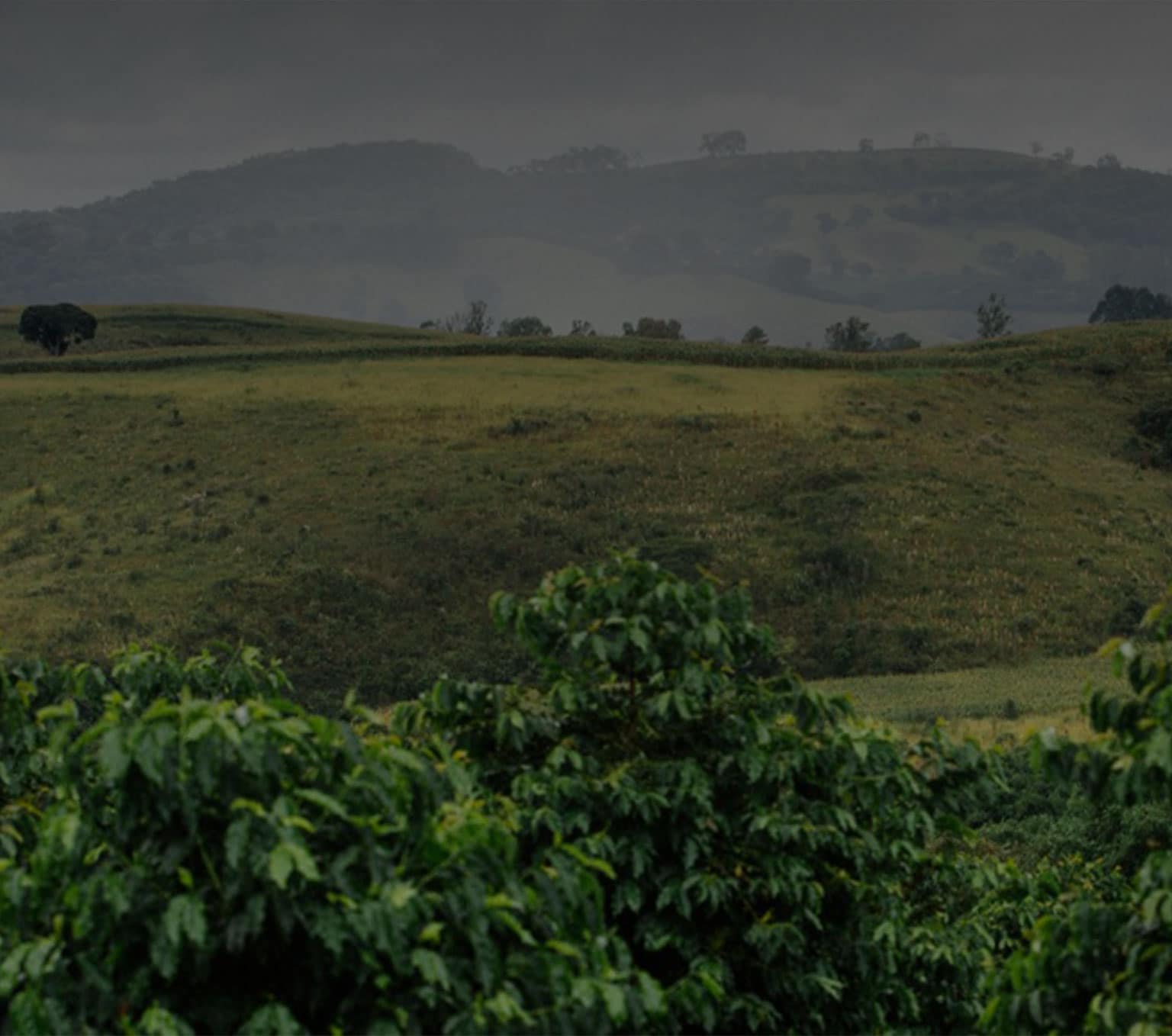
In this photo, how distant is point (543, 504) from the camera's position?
74562 millimetres

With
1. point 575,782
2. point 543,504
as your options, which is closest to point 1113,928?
point 575,782

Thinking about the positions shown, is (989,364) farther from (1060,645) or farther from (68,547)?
(68,547)

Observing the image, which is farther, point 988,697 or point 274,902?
point 988,697

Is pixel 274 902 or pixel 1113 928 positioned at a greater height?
pixel 274 902

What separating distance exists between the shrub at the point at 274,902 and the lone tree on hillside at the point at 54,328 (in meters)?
117

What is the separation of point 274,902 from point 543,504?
67.6 metres

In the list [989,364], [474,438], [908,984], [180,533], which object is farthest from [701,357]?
[908,984]

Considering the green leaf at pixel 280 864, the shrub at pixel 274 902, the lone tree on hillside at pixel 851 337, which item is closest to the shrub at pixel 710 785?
the shrub at pixel 274 902

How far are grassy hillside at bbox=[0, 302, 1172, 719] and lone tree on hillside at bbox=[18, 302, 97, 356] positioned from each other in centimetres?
1844

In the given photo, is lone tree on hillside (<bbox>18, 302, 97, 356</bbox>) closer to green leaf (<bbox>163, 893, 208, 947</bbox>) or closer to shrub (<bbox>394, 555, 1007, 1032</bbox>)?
shrub (<bbox>394, 555, 1007, 1032</bbox>)

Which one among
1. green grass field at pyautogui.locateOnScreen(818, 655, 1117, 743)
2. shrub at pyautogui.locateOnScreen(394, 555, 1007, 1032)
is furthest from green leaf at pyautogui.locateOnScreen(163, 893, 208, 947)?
green grass field at pyautogui.locateOnScreen(818, 655, 1117, 743)

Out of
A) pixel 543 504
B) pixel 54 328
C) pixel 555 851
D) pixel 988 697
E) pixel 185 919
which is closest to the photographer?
pixel 185 919

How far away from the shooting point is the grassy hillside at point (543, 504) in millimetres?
63969

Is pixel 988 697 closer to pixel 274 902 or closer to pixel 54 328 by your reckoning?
pixel 274 902
